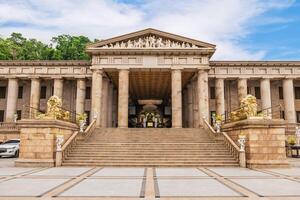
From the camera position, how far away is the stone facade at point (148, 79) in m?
32.2

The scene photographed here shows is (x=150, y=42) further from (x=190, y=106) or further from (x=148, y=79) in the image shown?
(x=190, y=106)

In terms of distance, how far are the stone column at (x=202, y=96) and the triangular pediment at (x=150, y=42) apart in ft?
11.4

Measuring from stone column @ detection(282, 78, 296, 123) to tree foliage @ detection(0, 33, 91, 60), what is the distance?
4090 centimetres

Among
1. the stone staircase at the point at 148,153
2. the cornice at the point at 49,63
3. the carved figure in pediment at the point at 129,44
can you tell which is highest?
the carved figure in pediment at the point at 129,44

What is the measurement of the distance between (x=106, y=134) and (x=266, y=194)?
18.6 meters

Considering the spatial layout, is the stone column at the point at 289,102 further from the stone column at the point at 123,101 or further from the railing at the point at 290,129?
the stone column at the point at 123,101

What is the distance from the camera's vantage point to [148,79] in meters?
38.9

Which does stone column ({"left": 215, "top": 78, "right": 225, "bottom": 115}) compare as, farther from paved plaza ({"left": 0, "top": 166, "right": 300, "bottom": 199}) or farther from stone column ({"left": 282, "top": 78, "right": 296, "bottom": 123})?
paved plaza ({"left": 0, "top": 166, "right": 300, "bottom": 199})

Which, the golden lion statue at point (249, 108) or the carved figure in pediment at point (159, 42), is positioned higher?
the carved figure in pediment at point (159, 42)

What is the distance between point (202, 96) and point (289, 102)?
1361 cm

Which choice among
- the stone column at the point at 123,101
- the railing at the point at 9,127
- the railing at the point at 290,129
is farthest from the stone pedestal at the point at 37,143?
the railing at the point at 290,129

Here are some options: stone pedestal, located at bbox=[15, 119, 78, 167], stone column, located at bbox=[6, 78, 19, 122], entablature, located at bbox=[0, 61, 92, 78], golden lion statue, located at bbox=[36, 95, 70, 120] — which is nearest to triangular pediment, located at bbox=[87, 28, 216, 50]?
entablature, located at bbox=[0, 61, 92, 78]

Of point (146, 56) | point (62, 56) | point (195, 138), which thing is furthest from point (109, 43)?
point (62, 56)

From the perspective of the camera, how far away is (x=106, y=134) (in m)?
25.0
